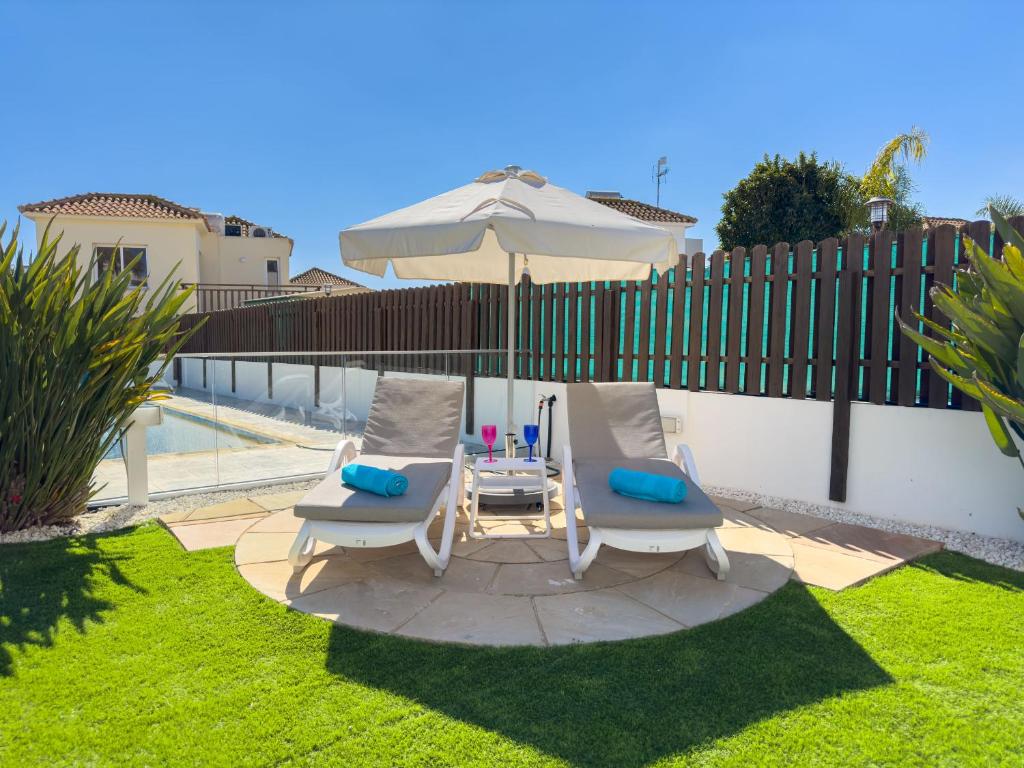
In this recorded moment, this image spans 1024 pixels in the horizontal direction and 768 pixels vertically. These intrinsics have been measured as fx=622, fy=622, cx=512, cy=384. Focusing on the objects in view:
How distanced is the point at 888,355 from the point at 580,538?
282 cm

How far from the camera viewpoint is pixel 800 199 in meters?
20.3

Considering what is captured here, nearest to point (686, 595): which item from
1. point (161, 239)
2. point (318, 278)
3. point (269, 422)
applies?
point (269, 422)

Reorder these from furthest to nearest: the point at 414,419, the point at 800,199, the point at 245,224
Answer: the point at 245,224 < the point at 800,199 < the point at 414,419

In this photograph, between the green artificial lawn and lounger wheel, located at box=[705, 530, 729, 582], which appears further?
lounger wheel, located at box=[705, 530, 729, 582]

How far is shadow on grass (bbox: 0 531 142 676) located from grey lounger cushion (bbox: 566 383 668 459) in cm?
318

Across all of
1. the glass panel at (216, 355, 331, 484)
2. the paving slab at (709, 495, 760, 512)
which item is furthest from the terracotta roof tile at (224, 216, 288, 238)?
the paving slab at (709, 495, 760, 512)

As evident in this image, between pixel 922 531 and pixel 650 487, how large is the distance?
2.57 metres

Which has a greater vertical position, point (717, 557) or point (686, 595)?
point (717, 557)

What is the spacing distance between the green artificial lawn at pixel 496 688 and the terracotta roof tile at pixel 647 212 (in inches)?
1005

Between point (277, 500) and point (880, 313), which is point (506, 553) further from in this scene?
point (880, 313)

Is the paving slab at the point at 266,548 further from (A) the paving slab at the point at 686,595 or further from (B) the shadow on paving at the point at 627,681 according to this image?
(A) the paving slab at the point at 686,595

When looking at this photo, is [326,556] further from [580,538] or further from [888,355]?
[888,355]

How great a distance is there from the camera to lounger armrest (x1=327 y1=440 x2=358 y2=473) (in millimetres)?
4555

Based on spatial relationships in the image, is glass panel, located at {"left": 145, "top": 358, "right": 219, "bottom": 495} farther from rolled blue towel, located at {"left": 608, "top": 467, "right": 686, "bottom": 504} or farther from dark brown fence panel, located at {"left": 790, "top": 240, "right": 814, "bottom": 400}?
dark brown fence panel, located at {"left": 790, "top": 240, "right": 814, "bottom": 400}
